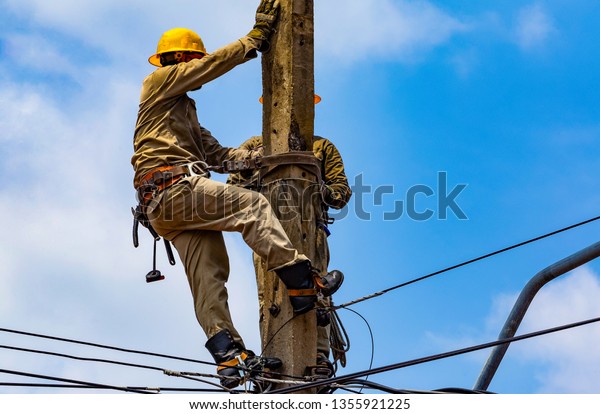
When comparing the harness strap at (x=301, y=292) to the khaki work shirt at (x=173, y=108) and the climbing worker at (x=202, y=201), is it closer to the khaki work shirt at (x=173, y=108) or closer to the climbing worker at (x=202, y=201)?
the climbing worker at (x=202, y=201)

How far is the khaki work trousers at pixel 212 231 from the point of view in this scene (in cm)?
713

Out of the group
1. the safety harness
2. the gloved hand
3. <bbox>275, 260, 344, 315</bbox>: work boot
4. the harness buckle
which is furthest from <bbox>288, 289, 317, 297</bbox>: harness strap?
the gloved hand

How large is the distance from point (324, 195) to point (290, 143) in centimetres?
73

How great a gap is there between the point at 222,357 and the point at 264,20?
2.26 metres

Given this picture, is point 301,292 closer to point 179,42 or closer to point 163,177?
point 163,177

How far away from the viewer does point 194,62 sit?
7672 millimetres

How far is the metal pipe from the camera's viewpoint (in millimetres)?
7554

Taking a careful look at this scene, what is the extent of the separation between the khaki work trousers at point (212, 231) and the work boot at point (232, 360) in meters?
0.07

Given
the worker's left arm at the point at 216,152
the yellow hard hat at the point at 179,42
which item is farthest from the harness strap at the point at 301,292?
the yellow hard hat at the point at 179,42

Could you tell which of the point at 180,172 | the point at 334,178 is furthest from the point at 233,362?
the point at 334,178

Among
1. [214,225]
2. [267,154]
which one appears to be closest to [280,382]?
[214,225]

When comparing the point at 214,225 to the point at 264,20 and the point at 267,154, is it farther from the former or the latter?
the point at 264,20

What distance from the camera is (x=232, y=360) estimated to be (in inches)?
278

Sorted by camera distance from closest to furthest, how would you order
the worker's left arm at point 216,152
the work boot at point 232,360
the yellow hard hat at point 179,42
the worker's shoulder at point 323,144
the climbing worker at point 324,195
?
the work boot at point 232,360, the climbing worker at point 324,195, the yellow hard hat at point 179,42, the worker's left arm at point 216,152, the worker's shoulder at point 323,144
